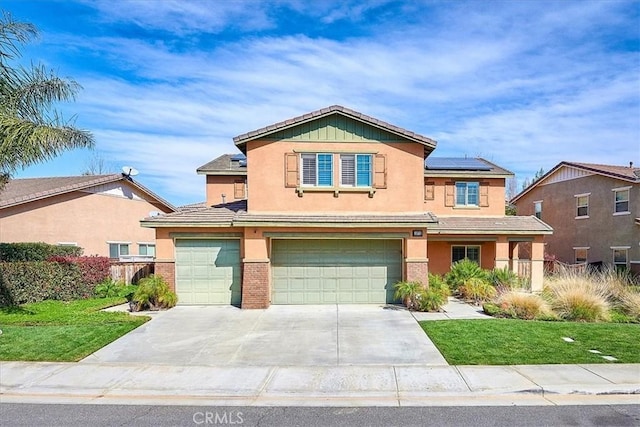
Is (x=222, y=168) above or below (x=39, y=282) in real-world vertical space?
above

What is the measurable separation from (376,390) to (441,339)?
3.62 meters

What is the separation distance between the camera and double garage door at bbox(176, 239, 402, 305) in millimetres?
15211

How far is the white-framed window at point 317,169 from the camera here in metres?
15.5

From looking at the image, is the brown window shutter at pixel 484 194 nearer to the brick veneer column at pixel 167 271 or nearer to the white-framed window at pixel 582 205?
the white-framed window at pixel 582 205

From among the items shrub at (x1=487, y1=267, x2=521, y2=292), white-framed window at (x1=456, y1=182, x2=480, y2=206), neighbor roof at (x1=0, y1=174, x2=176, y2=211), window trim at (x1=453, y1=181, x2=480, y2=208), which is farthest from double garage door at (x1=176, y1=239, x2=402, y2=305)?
neighbor roof at (x1=0, y1=174, x2=176, y2=211)

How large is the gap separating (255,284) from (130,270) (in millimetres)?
8160

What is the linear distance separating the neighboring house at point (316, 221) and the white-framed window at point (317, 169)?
0.04m

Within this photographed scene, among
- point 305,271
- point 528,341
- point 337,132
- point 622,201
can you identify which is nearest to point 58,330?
point 305,271

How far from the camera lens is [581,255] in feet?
83.7

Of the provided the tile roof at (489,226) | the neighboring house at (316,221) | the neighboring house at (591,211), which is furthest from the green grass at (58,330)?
the neighboring house at (591,211)

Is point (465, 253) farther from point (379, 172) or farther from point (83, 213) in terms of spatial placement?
point (83, 213)

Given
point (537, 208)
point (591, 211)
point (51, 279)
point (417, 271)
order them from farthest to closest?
point (537, 208), point (591, 211), point (51, 279), point (417, 271)

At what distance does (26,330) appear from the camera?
1116 centimetres

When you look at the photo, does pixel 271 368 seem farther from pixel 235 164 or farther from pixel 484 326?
pixel 235 164
